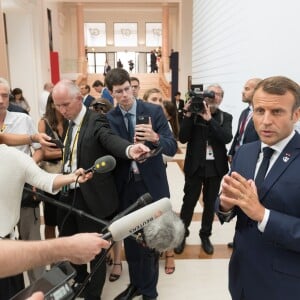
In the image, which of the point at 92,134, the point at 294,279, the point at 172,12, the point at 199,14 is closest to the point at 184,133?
the point at 92,134

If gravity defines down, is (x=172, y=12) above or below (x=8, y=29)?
above

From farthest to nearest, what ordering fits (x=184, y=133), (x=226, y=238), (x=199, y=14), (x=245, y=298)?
(x=199, y=14) < (x=226, y=238) < (x=184, y=133) < (x=245, y=298)

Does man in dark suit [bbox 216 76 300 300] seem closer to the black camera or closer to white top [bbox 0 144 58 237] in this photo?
white top [bbox 0 144 58 237]

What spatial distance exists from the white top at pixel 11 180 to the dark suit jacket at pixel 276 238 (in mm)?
1029

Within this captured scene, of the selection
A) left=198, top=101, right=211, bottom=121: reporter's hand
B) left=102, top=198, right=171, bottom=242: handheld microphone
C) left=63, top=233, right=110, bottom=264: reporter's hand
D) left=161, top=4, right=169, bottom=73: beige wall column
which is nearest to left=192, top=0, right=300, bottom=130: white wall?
left=198, top=101, right=211, bottom=121: reporter's hand

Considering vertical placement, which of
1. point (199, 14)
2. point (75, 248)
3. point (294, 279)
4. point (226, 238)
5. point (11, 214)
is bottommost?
point (226, 238)

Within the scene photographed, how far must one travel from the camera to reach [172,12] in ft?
73.7

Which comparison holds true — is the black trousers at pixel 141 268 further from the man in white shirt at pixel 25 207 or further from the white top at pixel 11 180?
the white top at pixel 11 180

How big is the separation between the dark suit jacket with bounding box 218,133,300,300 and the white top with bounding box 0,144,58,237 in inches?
40.5

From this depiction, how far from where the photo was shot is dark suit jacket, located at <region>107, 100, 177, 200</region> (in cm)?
236

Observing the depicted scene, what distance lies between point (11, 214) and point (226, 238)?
8.77ft

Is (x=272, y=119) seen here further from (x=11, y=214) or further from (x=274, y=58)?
(x=274, y=58)

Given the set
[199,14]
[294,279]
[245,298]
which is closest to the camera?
[294,279]

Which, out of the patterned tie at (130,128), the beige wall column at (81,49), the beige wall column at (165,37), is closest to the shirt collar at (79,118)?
the patterned tie at (130,128)
